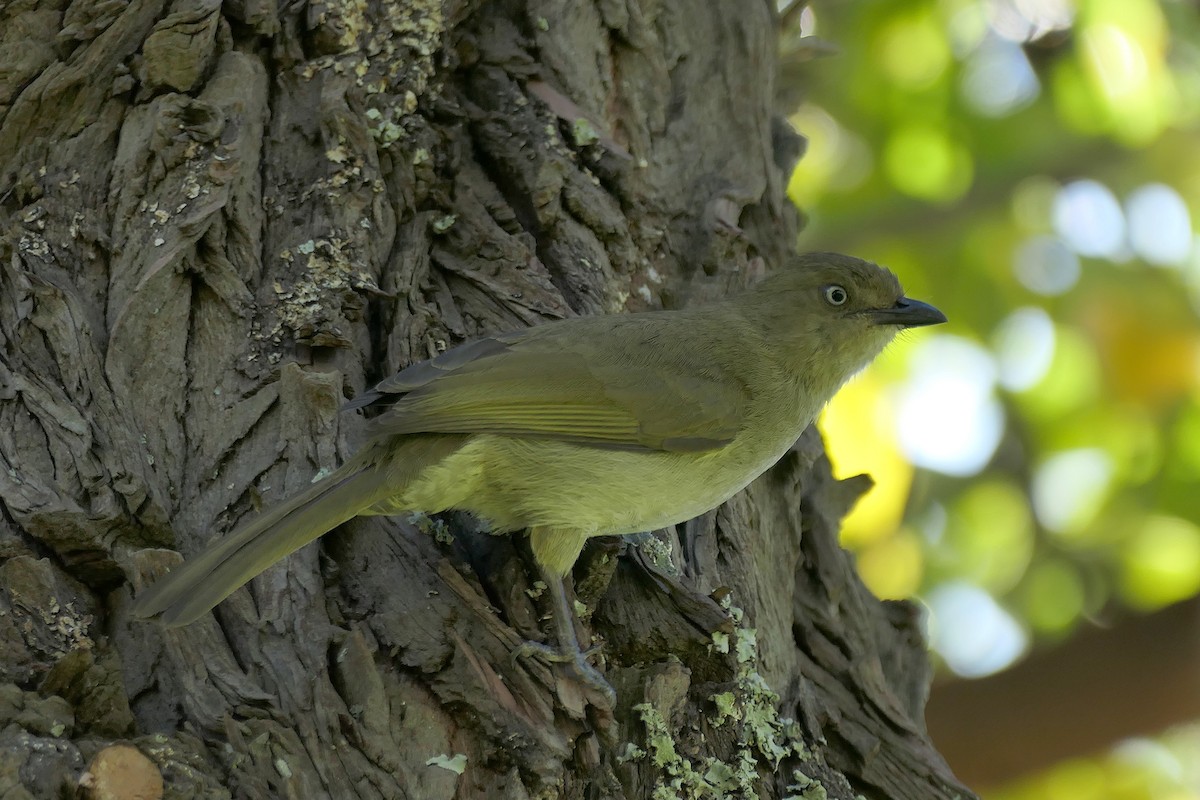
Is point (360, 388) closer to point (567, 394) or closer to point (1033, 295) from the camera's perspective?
point (567, 394)

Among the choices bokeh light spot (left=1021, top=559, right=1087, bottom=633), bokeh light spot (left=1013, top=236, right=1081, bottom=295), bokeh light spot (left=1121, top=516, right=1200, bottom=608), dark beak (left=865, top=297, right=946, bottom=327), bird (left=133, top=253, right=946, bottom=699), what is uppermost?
dark beak (left=865, top=297, right=946, bottom=327)

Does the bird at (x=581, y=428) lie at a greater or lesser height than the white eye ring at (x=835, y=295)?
lesser

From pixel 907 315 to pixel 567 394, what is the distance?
1350 millimetres

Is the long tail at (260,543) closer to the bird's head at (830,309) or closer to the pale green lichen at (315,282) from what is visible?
the pale green lichen at (315,282)

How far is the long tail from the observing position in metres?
2.71

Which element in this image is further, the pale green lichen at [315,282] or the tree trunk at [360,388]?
the pale green lichen at [315,282]

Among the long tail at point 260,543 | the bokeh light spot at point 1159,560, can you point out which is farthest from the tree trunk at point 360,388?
the bokeh light spot at point 1159,560

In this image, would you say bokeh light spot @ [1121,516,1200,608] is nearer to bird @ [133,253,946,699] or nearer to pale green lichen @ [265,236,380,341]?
bird @ [133,253,946,699]

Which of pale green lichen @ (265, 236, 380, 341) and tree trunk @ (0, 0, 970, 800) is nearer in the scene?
tree trunk @ (0, 0, 970, 800)

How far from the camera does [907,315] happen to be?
4.32 metres

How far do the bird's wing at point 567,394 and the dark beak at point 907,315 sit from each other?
0.68 metres

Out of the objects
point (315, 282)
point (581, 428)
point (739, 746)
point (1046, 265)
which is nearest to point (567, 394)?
point (581, 428)

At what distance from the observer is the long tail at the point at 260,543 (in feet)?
8.89

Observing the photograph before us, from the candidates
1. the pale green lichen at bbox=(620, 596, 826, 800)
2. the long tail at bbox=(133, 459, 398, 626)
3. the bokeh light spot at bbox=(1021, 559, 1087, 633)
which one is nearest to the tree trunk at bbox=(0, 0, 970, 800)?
the pale green lichen at bbox=(620, 596, 826, 800)
